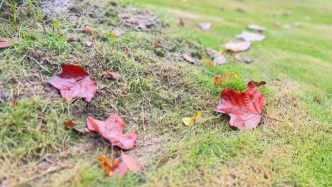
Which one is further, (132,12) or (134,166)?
(132,12)

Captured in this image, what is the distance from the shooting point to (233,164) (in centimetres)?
139

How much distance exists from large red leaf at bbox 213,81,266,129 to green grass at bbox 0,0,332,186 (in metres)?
0.07

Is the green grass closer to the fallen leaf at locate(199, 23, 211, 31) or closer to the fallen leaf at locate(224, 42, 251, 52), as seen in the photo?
the fallen leaf at locate(224, 42, 251, 52)

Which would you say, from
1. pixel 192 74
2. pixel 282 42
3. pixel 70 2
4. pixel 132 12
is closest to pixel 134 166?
pixel 192 74

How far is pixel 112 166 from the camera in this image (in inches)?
49.4

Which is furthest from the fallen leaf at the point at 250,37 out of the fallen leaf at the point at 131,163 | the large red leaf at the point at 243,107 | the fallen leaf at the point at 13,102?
the fallen leaf at the point at 13,102

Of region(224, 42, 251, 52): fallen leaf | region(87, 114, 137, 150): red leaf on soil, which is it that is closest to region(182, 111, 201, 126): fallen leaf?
region(87, 114, 137, 150): red leaf on soil

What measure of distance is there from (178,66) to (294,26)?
3826mm

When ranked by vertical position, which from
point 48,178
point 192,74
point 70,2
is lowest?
point 48,178

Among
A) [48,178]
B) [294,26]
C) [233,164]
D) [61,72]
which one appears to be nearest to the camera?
[48,178]

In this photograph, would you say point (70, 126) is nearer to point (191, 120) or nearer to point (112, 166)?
point (112, 166)

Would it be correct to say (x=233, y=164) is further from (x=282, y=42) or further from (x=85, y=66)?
(x=282, y=42)

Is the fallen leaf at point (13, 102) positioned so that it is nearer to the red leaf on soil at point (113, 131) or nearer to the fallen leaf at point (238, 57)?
the red leaf on soil at point (113, 131)

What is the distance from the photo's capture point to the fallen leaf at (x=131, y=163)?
1266mm
